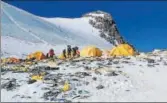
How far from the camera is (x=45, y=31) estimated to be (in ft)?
298

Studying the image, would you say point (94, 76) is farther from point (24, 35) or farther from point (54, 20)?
point (54, 20)

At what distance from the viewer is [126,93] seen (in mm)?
27281

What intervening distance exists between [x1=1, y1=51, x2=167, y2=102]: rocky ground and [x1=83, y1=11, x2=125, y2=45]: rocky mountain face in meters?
73.8

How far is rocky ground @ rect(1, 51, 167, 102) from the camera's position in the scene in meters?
26.6

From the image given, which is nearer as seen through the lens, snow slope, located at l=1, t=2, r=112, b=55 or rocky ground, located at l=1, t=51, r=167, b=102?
rocky ground, located at l=1, t=51, r=167, b=102

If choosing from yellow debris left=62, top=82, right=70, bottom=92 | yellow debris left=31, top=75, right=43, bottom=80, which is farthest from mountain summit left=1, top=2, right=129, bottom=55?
yellow debris left=62, top=82, right=70, bottom=92

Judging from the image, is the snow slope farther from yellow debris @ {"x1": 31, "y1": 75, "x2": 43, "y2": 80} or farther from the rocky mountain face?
yellow debris @ {"x1": 31, "y1": 75, "x2": 43, "y2": 80}

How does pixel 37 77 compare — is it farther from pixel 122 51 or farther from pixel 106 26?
pixel 106 26

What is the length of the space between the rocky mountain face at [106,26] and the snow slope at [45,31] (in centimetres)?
148

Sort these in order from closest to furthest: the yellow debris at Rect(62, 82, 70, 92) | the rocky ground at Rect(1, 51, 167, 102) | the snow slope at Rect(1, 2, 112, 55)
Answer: the rocky ground at Rect(1, 51, 167, 102)
the yellow debris at Rect(62, 82, 70, 92)
the snow slope at Rect(1, 2, 112, 55)

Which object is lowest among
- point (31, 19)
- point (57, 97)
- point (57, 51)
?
point (57, 97)

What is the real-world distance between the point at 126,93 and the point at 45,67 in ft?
26.5

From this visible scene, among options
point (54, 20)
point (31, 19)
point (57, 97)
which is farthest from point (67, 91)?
point (54, 20)

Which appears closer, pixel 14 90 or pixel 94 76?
pixel 14 90
